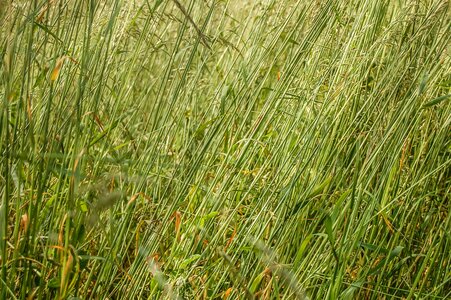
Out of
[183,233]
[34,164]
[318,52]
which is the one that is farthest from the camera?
[318,52]

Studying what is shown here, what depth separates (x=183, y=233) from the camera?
6.03 ft

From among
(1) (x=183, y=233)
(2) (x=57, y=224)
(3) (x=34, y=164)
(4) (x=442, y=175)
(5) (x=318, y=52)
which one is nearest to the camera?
(3) (x=34, y=164)

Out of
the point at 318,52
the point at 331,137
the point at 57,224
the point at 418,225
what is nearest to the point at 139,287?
the point at 57,224

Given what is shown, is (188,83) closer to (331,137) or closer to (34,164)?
(331,137)

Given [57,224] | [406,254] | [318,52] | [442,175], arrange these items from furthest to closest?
[318,52] → [442,175] → [406,254] → [57,224]

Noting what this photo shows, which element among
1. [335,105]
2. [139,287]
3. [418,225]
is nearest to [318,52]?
[335,105]

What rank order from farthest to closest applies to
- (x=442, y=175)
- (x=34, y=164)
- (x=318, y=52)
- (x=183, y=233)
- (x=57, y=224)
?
(x=318, y=52) → (x=442, y=175) → (x=183, y=233) → (x=57, y=224) → (x=34, y=164)

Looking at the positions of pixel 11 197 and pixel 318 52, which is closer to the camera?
pixel 11 197

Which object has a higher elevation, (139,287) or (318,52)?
(318,52)

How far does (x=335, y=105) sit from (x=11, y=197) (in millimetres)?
811

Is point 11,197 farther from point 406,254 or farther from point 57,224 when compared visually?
point 406,254

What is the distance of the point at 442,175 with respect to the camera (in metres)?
2.09

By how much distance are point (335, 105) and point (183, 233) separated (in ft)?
1.63

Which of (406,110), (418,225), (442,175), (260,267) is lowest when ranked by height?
(260,267)
